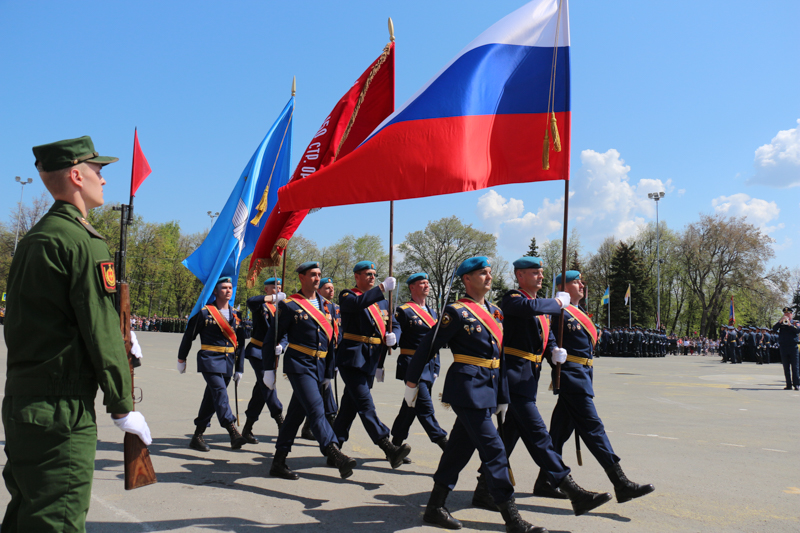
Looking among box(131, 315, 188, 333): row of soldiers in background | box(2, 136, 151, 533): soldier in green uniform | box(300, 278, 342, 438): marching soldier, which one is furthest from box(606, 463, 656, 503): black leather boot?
box(131, 315, 188, 333): row of soldiers in background

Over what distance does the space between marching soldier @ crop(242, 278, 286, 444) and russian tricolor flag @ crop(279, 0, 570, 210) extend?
1.97 m

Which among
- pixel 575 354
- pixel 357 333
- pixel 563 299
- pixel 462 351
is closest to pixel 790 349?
pixel 575 354

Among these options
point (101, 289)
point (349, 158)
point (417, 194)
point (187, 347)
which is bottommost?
point (187, 347)

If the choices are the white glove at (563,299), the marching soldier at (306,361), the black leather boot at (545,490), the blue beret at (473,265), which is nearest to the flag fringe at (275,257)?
the marching soldier at (306,361)

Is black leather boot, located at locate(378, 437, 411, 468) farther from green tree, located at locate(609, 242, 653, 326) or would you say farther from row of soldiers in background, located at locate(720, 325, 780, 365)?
green tree, located at locate(609, 242, 653, 326)

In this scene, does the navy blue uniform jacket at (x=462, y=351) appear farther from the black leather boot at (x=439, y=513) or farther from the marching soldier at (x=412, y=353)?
the marching soldier at (x=412, y=353)

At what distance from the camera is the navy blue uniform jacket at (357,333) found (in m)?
6.13

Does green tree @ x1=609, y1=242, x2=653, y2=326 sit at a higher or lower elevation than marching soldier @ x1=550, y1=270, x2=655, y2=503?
higher

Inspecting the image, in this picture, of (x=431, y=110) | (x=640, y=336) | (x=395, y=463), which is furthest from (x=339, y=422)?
(x=640, y=336)

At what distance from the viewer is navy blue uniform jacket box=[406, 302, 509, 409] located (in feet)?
14.7

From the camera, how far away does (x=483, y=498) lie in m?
4.87

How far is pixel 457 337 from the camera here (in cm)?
460

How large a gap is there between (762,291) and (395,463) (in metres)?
53.3

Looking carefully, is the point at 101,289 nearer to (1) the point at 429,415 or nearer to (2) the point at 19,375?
(2) the point at 19,375
